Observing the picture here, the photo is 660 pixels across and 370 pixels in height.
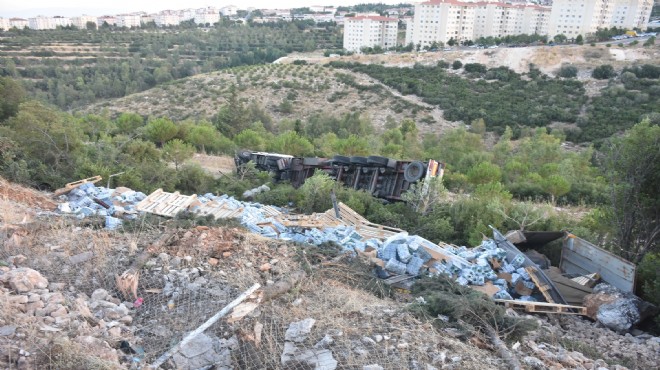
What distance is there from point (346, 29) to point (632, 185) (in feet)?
225

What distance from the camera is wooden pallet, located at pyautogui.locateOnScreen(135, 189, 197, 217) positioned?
8.81 metres

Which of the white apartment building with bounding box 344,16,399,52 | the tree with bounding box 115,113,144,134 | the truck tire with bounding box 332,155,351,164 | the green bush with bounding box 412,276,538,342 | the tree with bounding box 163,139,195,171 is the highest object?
the white apartment building with bounding box 344,16,399,52

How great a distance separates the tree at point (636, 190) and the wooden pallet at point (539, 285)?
7.02 ft

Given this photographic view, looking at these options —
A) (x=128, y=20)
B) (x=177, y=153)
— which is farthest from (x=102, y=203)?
(x=128, y=20)

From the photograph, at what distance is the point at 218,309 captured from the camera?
487 cm

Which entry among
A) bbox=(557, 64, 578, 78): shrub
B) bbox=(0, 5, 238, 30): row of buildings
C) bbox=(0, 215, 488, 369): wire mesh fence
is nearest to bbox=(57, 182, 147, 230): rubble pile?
bbox=(0, 215, 488, 369): wire mesh fence

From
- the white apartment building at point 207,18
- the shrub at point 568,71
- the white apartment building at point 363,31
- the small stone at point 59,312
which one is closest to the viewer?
the small stone at point 59,312

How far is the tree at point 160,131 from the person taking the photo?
18.8m

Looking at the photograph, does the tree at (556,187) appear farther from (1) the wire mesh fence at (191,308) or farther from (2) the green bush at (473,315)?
(1) the wire mesh fence at (191,308)

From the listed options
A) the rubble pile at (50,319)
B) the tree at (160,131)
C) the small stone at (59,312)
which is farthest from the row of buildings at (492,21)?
the small stone at (59,312)

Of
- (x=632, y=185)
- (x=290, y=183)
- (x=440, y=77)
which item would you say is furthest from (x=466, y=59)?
(x=632, y=185)

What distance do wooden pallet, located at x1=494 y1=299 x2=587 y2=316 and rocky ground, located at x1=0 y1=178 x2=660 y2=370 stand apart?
15 centimetres

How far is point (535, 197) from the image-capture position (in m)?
14.3

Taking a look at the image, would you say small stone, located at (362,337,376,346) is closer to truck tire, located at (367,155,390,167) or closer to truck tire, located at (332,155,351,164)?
truck tire, located at (367,155,390,167)
